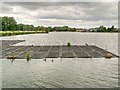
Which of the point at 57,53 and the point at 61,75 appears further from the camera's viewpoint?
the point at 57,53

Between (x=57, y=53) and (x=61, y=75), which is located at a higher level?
(x=57, y=53)

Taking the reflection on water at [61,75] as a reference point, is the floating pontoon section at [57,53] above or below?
above

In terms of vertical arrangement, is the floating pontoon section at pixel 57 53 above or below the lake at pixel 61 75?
above

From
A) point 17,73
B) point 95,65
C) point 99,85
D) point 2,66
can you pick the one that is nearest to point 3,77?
point 17,73

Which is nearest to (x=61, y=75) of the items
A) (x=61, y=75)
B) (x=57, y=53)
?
(x=61, y=75)

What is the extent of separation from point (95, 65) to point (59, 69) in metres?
8.00

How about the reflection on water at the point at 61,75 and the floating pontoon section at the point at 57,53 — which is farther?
the floating pontoon section at the point at 57,53

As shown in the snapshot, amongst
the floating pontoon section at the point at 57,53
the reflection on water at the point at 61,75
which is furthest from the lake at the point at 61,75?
the floating pontoon section at the point at 57,53

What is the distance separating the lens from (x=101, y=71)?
3338 cm

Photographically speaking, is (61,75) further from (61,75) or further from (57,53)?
(57,53)

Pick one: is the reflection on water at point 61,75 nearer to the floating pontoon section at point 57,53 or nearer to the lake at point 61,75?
the lake at point 61,75

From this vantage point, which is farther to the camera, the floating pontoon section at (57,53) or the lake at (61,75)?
the floating pontoon section at (57,53)

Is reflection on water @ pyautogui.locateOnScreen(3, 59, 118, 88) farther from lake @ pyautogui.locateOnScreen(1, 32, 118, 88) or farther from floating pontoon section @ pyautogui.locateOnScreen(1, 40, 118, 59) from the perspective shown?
floating pontoon section @ pyautogui.locateOnScreen(1, 40, 118, 59)

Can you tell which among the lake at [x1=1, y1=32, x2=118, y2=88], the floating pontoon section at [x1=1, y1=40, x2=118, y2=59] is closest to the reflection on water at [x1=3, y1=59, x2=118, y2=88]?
the lake at [x1=1, y1=32, x2=118, y2=88]
